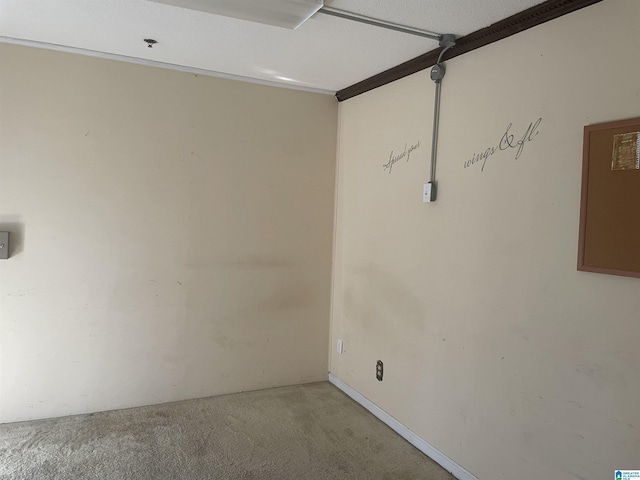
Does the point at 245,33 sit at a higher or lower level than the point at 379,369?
higher

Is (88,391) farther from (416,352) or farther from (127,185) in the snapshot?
(416,352)

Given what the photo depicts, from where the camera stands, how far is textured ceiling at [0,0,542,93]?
2031 millimetres

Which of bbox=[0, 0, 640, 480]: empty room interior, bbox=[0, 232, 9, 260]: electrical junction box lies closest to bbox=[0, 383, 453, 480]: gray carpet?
bbox=[0, 0, 640, 480]: empty room interior

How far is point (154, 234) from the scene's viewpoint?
9.85ft

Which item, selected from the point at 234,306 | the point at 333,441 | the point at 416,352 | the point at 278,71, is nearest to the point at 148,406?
the point at 234,306

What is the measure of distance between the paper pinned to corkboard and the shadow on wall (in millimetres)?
3130

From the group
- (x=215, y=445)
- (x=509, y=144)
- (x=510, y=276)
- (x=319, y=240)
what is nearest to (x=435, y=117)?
(x=509, y=144)

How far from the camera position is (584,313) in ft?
5.71

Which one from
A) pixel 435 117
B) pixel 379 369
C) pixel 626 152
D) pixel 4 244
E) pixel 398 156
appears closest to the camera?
pixel 626 152

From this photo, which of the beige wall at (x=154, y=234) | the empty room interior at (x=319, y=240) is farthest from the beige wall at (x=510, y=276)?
the beige wall at (x=154, y=234)

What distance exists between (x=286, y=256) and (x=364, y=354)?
94 cm

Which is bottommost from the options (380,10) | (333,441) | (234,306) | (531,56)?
(333,441)

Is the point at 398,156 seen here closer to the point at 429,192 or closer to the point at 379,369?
the point at 429,192

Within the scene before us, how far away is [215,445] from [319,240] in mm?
1645
